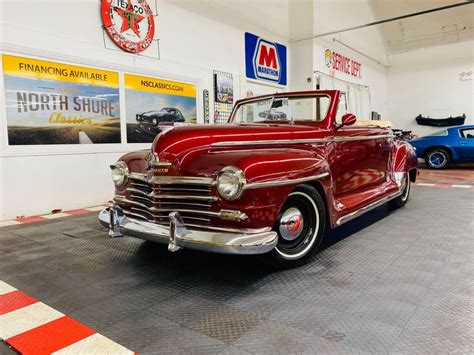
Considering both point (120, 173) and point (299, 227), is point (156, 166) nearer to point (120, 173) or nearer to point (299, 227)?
point (120, 173)

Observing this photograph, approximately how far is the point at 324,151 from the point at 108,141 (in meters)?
3.29

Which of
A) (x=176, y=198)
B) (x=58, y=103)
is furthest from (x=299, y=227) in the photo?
(x=58, y=103)

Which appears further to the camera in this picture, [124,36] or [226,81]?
[226,81]

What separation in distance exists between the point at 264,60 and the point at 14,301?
682cm

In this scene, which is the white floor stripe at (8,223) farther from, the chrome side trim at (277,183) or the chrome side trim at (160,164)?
the chrome side trim at (277,183)

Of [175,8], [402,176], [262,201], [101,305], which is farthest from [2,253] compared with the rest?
[175,8]

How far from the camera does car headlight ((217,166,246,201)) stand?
6.45ft

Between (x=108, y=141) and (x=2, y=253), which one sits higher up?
(x=108, y=141)

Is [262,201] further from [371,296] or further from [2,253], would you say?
[2,253]

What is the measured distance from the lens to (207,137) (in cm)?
232

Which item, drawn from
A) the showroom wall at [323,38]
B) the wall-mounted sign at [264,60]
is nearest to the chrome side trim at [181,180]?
the wall-mounted sign at [264,60]

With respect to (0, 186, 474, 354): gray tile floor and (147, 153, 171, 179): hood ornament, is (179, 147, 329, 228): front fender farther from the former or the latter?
(0, 186, 474, 354): gray tile floor

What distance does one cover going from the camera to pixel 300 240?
248 centimetres

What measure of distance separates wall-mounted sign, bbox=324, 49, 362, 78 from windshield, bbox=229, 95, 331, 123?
6.64 meters
